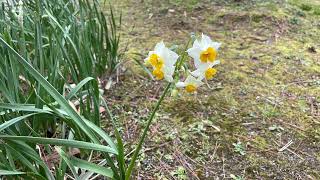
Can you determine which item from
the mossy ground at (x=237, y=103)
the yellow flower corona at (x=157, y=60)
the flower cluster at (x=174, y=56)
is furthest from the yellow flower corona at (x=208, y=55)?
the mossy ground at (x=237, y=103)

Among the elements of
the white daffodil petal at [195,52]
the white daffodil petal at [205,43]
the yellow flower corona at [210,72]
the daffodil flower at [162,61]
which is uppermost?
the white daffodil petal at [205,43]

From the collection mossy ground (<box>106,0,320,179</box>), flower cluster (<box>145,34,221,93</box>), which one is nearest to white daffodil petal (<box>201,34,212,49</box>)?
flower cluster (<box>145,34,221,93</box>)

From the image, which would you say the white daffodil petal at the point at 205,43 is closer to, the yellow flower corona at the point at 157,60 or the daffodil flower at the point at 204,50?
the daffodil flower at the point at 204,50

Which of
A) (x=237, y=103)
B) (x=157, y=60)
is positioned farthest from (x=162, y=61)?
(x=237, y=103)

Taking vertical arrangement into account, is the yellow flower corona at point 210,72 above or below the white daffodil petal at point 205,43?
below

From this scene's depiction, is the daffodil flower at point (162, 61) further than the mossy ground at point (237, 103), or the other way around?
the mossy ground at point (237, 103)

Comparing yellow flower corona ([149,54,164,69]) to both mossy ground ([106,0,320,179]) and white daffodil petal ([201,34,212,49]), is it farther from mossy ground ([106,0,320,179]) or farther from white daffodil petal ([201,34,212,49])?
mossy ground ([106,0,320,179])

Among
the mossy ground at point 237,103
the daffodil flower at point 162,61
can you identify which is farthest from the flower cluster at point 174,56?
the mossy ground at point 237,103

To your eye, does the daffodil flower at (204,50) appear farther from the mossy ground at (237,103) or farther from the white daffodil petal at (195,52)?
the mossy ground at (237,103)
